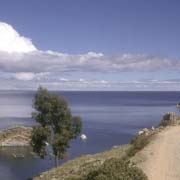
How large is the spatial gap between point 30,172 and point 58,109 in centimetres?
2800

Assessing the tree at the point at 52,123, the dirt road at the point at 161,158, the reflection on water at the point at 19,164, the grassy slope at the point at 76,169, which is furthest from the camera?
the reflection on water at the point at 19,164

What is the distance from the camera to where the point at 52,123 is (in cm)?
6047

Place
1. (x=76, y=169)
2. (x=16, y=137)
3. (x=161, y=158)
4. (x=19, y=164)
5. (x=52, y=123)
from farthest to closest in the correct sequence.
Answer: (x=16, y=137) → (x=19, y=164) → (x=52, y=123) → (x=76, y=169) → (x=161, y=158)

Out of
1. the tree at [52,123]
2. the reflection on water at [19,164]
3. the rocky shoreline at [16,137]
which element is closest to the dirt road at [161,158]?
the tree at [52,123]

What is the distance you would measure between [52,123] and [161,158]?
2519 centimetres

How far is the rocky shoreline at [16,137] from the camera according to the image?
382ft

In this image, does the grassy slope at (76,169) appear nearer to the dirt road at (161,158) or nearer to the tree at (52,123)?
the dirt road at (161,158)

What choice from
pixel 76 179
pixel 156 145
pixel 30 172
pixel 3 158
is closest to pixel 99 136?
pixel 3 158

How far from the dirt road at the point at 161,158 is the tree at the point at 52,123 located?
16.1 metres

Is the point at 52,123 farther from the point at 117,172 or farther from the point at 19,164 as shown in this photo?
the point at 19,164

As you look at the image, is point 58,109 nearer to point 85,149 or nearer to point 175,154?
point 175,154

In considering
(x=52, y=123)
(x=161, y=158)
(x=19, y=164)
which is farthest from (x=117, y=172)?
(x=19, y=164)

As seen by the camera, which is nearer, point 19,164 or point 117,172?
point 117,172

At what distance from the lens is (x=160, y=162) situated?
121ft
